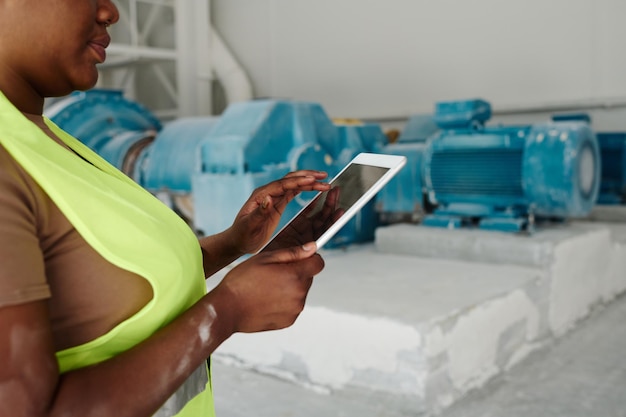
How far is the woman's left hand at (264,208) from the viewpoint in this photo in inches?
37.0

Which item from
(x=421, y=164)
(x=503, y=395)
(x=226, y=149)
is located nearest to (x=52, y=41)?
(x=503, y=395)

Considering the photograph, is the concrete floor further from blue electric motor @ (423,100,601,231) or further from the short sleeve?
the short sleeve

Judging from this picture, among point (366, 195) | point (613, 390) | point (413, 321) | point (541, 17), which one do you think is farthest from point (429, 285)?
point (541, 17)

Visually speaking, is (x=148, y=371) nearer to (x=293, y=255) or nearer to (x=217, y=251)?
(x=293, y=255)

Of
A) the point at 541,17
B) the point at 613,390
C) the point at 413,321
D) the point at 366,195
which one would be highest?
the point at 541,17

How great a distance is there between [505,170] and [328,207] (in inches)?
103

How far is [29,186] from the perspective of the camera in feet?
1.77

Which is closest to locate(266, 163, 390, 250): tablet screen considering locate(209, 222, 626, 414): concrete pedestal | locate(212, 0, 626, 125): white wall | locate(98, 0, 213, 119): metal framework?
locate(209, 222, 626, 414): concrete pedestal

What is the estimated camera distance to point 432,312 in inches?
82.7

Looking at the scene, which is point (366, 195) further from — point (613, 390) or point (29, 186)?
point (613, 390)

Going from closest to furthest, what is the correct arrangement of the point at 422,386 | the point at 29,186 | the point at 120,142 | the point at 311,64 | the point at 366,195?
the point at 29,186 → the point at 366,195 → the point at 422,386 → the point at 120,142 → the point at 311,64

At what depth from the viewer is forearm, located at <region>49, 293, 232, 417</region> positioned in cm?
54

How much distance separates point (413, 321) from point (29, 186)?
5.28ft

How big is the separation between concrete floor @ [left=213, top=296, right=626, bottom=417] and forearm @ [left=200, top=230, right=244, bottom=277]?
121cm
